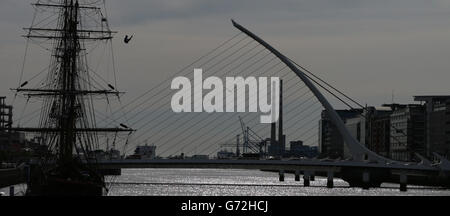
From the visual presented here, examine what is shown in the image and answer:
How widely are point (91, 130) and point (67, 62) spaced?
19.9ft

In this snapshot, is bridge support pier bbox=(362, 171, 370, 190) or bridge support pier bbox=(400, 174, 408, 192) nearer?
bridge support pier bbox=(400, 174, 408, 192)

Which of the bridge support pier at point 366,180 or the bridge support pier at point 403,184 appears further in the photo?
the bridge support pier at point 366,180

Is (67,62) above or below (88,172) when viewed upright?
above

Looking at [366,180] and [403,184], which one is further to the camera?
[366,180]

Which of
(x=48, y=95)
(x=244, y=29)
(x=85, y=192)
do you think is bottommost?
(x=85, y=192)

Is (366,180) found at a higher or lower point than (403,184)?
higher
